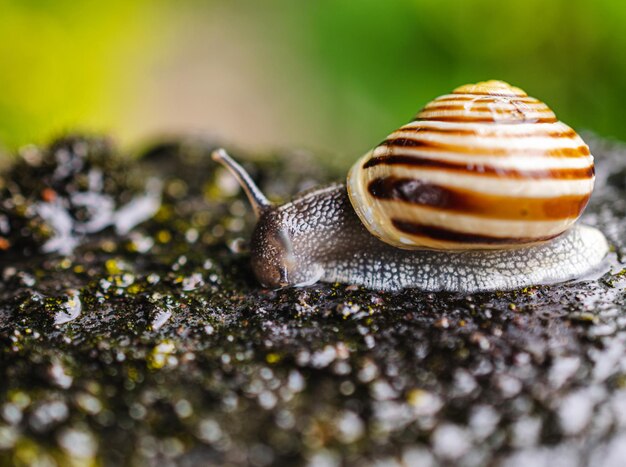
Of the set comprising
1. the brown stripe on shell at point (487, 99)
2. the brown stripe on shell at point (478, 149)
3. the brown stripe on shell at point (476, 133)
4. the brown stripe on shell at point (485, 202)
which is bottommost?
the brown stripe on shell at point (485, 202)

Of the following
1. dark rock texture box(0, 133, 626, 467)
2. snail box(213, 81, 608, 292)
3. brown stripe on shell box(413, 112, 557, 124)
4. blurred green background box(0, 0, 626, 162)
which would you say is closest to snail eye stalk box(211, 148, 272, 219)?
snail box(213, 81, 608, 292)

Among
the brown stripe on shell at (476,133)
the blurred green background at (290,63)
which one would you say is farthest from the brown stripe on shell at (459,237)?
the blurred green background at (290,63)

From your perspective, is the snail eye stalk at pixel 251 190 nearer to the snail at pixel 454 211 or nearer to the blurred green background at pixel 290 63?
the snail at pixel 454 211

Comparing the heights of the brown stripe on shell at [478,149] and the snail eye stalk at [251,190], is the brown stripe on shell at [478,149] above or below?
above

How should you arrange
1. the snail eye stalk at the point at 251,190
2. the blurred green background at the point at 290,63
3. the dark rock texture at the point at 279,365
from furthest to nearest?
1. the blurred green background at the point at 290,63
2. the snail eye stalk at the point at 251,190
3. the dark rock texture at the point at 279,365

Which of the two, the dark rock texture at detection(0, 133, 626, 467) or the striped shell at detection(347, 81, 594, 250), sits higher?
the striped shell at detection(347, 81, 594, 250)

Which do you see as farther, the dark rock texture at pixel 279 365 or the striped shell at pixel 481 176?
the striped shell at pixel 481 176

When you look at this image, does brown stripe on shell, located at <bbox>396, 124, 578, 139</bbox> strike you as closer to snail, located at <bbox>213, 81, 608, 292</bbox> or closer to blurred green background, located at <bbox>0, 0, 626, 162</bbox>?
snail, located at <bbox>213, 81, 608, 292</bbox>
